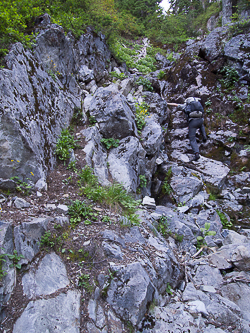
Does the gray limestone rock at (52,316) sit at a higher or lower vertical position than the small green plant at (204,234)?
higher

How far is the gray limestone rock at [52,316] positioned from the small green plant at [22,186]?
2.12 m

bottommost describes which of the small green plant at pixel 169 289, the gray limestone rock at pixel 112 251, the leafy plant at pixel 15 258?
the small green plant at pixel 169 289

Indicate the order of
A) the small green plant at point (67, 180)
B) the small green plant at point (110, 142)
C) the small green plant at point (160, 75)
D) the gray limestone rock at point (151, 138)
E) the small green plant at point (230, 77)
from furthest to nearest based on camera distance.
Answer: the small green plant at point (160, 75), the small green plant at point (230, 77), the gray limestone rock at point (151, 138), the small green plant at point (110, 142), the small green plant at point (67, 180)

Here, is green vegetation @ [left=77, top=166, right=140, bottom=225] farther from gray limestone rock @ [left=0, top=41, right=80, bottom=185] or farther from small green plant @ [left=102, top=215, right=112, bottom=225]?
gray limestone rock @ [left=0, top=41, right=80, bottom=185]

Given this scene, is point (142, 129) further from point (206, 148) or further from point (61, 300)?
point (61, 300)

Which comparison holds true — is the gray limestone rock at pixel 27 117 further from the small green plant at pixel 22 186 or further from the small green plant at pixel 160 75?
the small green plant at pixel 160 75

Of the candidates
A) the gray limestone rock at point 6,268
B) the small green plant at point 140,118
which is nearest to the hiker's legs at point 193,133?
the small green plant at point 140,118

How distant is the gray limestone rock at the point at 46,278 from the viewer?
2.62m

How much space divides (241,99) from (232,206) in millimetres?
6315

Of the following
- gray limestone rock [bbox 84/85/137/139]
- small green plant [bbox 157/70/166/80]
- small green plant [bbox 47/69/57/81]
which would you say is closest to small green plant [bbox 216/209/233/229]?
gray limestone rock [bbox 84/85/137/139]

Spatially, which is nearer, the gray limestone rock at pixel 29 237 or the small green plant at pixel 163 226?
the gray limestone rock at pixel 29 237

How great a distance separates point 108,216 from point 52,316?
2.02 m

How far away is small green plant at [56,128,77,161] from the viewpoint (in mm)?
5516

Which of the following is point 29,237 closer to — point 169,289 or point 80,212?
point 80,212
